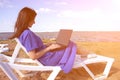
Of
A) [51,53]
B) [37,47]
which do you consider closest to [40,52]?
[37,47]

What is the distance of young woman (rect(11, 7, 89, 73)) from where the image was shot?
3.94 meters

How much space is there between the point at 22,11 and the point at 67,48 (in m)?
0.87

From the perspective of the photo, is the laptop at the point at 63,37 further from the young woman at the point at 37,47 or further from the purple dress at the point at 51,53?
the purple dress at the point at 51,53

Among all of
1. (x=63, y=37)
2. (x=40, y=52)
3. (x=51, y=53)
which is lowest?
(x=51, y=53)

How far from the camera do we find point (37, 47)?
13.0 feet

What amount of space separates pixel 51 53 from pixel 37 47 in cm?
39

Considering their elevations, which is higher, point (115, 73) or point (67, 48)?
point (67, 48)

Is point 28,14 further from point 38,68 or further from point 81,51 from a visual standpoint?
point 81,51

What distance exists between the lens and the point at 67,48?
13.9ft

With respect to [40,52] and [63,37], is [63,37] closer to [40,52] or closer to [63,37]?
[63,37]

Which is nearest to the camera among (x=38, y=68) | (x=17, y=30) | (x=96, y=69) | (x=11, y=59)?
(x=38, y=68)

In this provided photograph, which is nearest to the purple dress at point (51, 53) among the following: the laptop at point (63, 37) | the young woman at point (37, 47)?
the young woman at point (37, 47)

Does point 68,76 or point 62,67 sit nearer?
point 62,67

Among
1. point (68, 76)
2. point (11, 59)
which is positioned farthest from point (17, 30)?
point (68, 76)
